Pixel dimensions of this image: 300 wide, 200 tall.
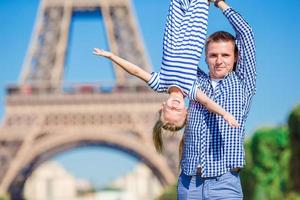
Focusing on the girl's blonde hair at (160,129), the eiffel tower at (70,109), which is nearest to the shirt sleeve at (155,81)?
the girl's blonde hair at (160,129)

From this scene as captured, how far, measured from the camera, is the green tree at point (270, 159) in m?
31.1

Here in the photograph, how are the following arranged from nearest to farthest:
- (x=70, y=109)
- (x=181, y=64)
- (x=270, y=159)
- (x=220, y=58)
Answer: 1. (x=181, y=64)
2. (x=220, y=58)
3. (x=270, y=159)
4. (x=70, y=109)

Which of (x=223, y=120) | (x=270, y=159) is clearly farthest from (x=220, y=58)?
(x=270, y=159)

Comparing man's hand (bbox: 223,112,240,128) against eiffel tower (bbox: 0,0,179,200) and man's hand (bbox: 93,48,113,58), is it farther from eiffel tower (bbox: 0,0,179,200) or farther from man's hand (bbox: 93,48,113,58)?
eiffel tower (bbox: 0,0,179,200)

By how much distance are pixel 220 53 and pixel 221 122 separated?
0.30 metres

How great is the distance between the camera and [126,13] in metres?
43.6

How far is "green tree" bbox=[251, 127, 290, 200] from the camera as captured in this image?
102 feet

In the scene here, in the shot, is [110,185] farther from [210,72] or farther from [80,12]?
[210,72]

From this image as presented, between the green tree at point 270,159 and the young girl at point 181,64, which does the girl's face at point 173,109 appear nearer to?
the young girl at point 181,64

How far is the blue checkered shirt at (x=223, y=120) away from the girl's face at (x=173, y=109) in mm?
149

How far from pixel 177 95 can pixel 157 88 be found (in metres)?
0.12

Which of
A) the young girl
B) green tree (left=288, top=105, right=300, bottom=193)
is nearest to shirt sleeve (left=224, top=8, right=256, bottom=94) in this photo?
the young girl

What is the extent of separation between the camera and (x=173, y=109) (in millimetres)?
3713

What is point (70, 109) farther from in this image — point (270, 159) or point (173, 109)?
point (173, 109)
